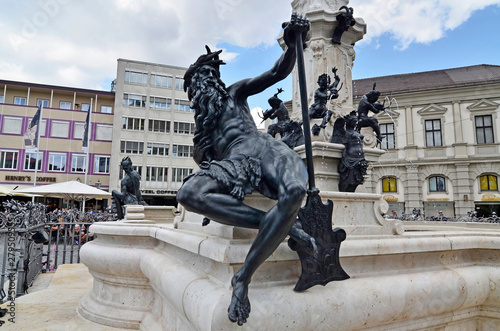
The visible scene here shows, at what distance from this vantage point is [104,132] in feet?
111

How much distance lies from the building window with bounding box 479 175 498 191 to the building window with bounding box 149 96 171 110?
29442 mm

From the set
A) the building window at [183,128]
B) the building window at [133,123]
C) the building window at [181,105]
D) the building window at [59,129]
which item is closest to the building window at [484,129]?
the building window at [183,128]

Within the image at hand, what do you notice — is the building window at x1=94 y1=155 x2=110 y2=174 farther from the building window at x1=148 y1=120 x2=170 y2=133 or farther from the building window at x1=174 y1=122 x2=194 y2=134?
the building window at x1=174 y1=122 x2=194 y2=134

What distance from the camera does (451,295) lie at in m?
2.50

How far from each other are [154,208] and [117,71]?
3268 centimetres

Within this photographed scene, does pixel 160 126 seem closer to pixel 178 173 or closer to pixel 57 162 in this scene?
pixel 178 173

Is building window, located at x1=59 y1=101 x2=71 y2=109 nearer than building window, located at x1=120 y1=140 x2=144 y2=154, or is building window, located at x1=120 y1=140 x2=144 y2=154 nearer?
building window, located at x1=120 y1=140 x2=144 y2=154

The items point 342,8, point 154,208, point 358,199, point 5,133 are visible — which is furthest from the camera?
point 5,133

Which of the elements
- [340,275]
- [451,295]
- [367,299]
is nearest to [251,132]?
[340,275]

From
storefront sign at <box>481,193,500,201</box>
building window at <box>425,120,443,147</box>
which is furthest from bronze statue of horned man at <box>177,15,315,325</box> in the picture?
storefront sign at <box>481,193,500,201</box>

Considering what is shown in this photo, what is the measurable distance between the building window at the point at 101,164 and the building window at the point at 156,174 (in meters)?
4.01

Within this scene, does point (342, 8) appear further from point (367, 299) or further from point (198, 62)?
point (367, 299)

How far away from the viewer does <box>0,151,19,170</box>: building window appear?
101 feet

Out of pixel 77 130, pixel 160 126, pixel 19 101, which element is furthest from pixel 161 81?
pixel 19 101
